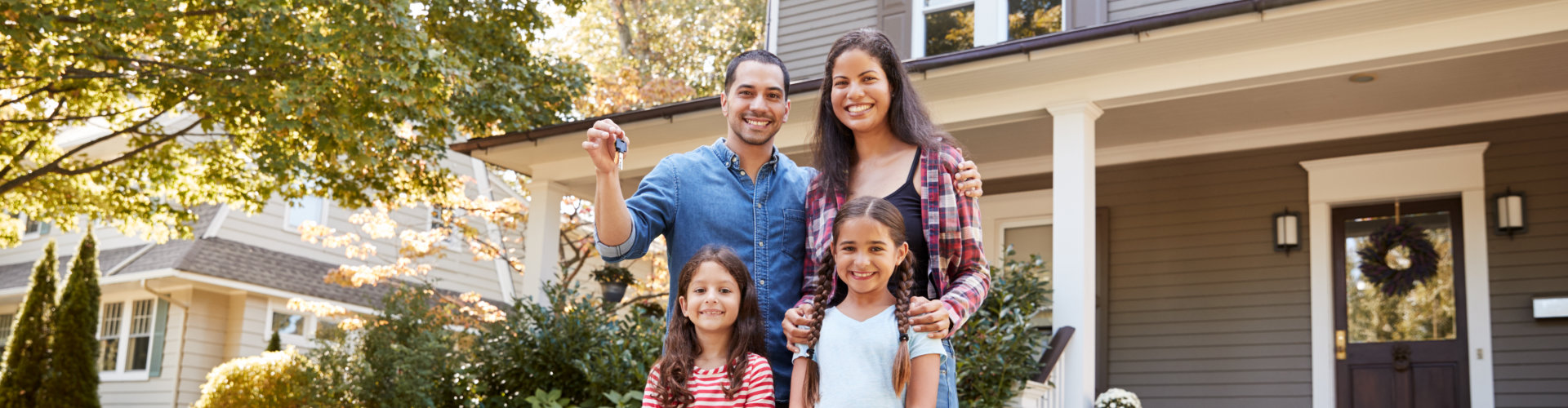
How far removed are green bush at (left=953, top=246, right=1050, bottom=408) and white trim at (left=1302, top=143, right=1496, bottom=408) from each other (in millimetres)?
1989

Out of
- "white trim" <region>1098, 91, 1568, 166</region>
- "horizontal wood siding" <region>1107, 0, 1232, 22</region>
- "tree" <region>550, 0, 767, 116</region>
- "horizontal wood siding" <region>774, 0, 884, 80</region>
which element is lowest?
"white trim" <region>1098, 91, 1568, 166</region>

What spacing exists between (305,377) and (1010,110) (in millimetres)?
4771

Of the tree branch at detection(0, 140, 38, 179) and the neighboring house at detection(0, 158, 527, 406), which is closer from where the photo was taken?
the tree branch at detection(0, 140, 38, 179)

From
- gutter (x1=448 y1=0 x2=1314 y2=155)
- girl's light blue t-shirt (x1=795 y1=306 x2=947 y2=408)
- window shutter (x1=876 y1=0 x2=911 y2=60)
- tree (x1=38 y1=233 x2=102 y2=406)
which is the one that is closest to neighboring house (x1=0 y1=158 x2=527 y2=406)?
tree (x1=38 y1=233 x2=102 y2=406)

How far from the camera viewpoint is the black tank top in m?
2.07

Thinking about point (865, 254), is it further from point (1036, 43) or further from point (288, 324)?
point (288, 324)

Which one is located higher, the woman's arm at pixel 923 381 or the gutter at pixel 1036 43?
the gutter at pixel 1036 43

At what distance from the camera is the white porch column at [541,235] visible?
909 centimetres

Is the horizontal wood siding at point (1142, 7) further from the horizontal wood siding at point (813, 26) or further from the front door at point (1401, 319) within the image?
the horizontal wood siding at point (813, 26)

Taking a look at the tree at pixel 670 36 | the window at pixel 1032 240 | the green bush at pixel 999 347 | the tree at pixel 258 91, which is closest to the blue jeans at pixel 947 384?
the green bush at pixel 999 347

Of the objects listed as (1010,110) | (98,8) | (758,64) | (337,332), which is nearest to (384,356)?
(337,332)

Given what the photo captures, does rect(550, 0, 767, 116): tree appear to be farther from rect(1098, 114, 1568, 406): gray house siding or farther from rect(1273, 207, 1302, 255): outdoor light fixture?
rect(1273, 207, 1302, 255): outdoor light fixture

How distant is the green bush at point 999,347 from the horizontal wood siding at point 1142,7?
237 centimetres

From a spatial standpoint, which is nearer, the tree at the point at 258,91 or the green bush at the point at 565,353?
the green bush at the point at 565,353
